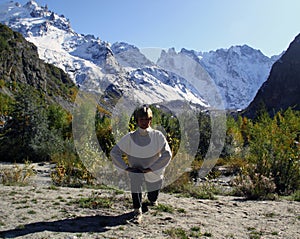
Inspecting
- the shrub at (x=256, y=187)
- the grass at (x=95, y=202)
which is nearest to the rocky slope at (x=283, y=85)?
the shrub at (x=256, y=187)

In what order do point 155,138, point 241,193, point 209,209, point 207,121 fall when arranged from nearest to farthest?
1. point 155,138
2. point 209,209
3. point 241,193
4. point 207,121

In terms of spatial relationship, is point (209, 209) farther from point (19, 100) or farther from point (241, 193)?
point (19, 100)

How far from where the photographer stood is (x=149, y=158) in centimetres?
464

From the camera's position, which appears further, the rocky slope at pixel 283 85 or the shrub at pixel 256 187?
the rocky slope at pixel 283 85

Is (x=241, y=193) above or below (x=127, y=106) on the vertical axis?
below

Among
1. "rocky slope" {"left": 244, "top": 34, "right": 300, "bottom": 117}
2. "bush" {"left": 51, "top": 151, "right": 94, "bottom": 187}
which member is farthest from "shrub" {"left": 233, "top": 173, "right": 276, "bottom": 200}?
"rocky slope" {"left": 244, "top": 34, "right": 300, "bottom": 117}

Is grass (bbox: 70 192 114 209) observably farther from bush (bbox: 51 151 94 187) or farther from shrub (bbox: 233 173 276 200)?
shrub (bbox: 233 173 276 200)

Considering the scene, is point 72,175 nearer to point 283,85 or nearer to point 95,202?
point 95,202

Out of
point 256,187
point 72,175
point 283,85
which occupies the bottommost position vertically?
point 256,187

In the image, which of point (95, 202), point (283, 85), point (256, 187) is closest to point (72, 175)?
point (95, 202)

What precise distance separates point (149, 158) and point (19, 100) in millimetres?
21671

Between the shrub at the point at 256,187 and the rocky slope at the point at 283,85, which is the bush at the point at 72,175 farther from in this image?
the rocky slope at the point at 283,85

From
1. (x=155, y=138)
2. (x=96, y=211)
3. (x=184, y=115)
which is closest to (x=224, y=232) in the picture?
(x=155, y=138)

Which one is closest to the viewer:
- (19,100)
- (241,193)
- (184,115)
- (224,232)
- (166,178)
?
(224,232)
